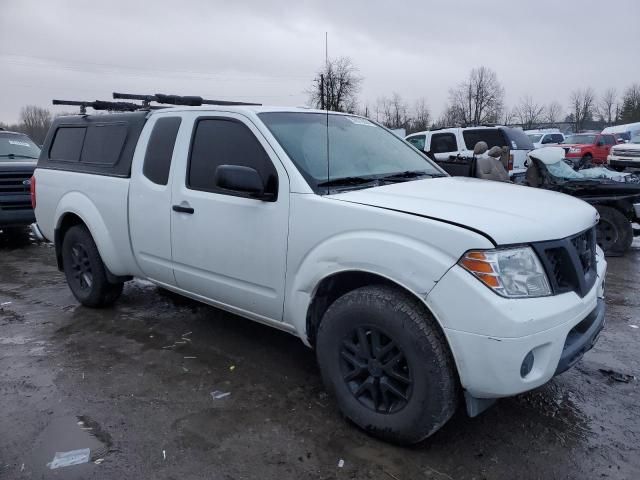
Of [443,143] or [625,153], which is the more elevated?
[443,143]

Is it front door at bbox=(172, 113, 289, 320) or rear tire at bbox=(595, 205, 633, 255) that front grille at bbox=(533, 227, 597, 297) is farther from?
rear tire at bbox=(595, 205, 633, 255)

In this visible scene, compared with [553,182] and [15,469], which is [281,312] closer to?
[15,469]

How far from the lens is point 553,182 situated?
823 cm

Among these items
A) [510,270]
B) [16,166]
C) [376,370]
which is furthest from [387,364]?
[16,166]

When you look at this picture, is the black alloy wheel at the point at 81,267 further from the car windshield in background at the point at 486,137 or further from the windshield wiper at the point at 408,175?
the car windshield in background at the point at 486,137

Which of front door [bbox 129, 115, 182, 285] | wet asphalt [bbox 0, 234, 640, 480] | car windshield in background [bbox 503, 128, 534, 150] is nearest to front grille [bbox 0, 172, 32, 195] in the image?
wet asphalt [bbox 0, 234, 640, 480]

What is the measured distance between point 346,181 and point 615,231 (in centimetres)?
636

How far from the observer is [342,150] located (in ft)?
12.0

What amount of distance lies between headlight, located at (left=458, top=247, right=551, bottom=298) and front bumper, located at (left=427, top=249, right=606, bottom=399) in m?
0.04

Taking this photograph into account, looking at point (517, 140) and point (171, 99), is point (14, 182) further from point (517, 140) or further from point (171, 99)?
point (517, 140)

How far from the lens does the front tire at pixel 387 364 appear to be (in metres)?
2.57

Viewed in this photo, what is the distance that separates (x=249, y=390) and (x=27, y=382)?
1.57 m

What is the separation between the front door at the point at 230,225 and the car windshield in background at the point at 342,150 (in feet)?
0.61

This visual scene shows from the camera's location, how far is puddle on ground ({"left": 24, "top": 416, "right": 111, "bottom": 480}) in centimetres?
264
